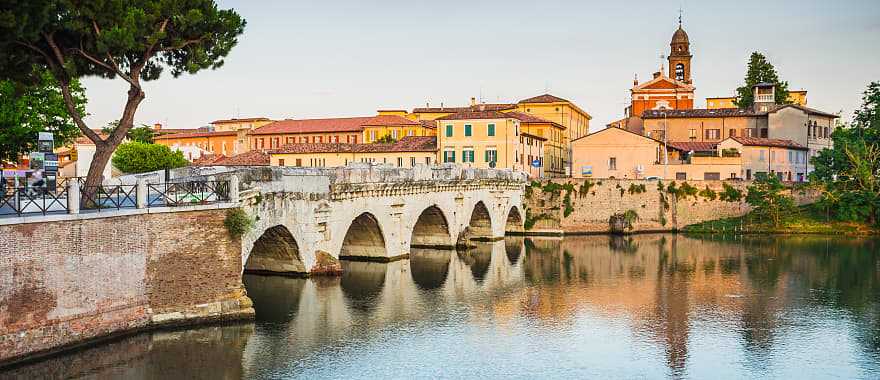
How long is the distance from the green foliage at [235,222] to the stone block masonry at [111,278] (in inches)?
8.3

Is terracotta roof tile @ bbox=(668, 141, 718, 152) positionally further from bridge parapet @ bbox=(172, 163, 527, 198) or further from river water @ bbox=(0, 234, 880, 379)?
river water @ bbox=(0, 234, 880, 379)

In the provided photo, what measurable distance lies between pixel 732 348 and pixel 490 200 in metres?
33.7

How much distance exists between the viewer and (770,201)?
227ft

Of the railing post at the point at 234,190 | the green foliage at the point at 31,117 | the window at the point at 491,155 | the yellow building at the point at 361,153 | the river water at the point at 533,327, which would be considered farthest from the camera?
the yellow building at the point at 361,153

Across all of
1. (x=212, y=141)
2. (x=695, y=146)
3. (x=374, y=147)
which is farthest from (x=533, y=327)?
(x=212, y=141)

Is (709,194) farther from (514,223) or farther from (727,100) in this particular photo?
(727,100)

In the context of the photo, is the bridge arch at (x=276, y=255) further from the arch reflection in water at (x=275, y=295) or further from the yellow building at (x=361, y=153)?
the yellow building at (x=361, y=153)

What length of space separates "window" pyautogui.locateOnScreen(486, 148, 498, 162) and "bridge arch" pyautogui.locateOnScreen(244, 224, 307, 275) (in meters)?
38.4

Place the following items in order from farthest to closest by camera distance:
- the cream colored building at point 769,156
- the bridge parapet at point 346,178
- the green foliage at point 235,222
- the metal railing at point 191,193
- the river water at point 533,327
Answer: the cream colored building at point 769,156
the bridge parapet at point 346,178
the green foliage at point 235,222
the metal railing at point 191,193
the river water at point 533,327

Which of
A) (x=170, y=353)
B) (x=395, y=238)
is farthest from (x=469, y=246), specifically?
(x=170, y=353)

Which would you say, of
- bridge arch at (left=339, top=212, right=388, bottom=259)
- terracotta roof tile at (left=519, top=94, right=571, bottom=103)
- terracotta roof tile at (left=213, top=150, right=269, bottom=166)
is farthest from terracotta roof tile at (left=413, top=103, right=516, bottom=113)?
bridge arch at (left=339, top=212, right=388, bottom=259)

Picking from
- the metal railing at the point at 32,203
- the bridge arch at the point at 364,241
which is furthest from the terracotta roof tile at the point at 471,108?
the metal railing at the point at 32,203

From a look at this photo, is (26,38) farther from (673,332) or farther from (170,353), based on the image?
(673,332)

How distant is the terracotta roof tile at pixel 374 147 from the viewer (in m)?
77.4
